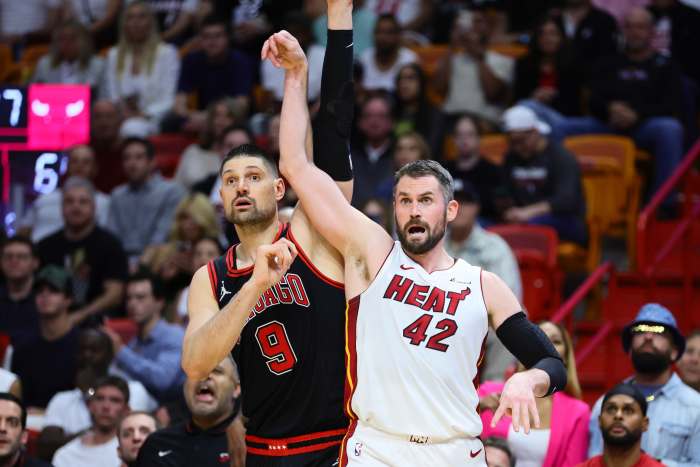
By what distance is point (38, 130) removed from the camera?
28.8 feet

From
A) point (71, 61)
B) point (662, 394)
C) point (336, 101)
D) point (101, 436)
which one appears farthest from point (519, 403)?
point (71, 61)

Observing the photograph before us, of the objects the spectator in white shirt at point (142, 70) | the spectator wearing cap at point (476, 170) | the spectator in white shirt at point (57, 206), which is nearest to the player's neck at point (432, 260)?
the spectator wearing cap at point (476, 170)

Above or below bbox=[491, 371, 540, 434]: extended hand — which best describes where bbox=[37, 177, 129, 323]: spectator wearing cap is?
above

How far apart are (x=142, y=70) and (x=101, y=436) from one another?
621 centimetres

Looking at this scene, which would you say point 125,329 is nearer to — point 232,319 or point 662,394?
point 662,394

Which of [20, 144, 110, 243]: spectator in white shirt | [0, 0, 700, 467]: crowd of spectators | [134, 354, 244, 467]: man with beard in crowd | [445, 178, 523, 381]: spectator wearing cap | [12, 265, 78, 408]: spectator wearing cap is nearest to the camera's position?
[134, 354, 244, 467]: man with beard in crowd

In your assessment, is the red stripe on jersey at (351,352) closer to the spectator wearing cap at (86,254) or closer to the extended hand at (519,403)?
the extended hand at (519,403)

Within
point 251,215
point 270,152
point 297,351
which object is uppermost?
point 270,152

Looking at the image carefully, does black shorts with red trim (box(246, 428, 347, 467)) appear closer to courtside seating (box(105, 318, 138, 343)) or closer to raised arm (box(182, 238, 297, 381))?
raised arm (box(182, 238, 297, 381))

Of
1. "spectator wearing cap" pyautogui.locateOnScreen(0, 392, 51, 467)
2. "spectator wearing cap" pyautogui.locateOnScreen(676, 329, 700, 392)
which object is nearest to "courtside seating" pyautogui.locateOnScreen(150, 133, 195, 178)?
"spectator wearing cap" pyautogui.locateOnScreen(0, 392, 51, 467)

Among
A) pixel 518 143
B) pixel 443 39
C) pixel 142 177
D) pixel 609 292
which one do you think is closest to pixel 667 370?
pixel 609 292

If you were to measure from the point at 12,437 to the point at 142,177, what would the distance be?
183 inches

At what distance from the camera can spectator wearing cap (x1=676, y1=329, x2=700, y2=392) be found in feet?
29.4

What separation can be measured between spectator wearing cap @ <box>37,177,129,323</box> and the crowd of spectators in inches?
0.8
